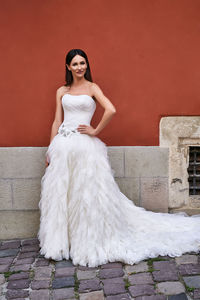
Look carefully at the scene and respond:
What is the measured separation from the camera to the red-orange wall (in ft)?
11.7

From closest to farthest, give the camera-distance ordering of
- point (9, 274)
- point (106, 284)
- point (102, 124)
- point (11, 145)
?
1. point (106, 284)
2. point (9, 274)
3. point (102, 124)
4. point (11, 145)

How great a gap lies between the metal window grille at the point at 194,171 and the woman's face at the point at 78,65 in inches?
65.6

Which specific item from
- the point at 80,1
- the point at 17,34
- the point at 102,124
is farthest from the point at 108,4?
the point at 102,124

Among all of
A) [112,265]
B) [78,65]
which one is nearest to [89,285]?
[112,265]

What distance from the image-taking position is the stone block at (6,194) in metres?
3.82

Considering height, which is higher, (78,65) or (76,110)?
(78,65)

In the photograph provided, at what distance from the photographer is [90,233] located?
10.3 ft

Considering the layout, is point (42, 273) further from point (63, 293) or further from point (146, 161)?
point (146, 161)

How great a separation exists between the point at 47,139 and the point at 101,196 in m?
1.04

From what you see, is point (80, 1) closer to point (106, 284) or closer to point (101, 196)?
point (101, 196)

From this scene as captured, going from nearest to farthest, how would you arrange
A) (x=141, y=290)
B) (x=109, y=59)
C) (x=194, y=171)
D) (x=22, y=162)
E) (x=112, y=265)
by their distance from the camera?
(x=141, y=290) → (x=112, y=265) → (x=109, y=59) → (x=22, y=162) → (x=194, y=171)

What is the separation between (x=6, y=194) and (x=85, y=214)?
1.20 metres

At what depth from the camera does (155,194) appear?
12.7ft

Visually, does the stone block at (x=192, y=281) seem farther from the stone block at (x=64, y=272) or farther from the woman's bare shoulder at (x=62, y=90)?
the woman's bare shoulder at (x=62, y=90)
